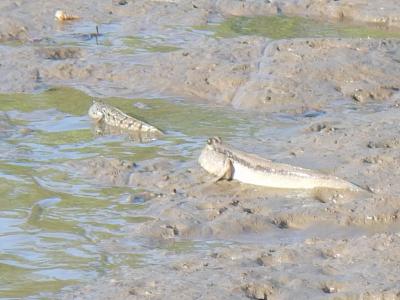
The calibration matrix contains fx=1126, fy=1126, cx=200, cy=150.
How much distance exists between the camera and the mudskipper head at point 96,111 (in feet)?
32.8

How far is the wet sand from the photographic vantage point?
639 cm

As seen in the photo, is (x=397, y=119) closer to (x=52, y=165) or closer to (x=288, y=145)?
(x=288, y=145)

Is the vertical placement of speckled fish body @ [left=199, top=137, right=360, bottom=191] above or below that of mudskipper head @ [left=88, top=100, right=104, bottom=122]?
above

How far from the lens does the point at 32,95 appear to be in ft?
36.0

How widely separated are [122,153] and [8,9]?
514 centimetres

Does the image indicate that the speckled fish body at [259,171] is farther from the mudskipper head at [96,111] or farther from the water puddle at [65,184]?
the mudskipper head at [96,111]

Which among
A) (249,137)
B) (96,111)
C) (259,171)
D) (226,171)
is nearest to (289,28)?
(96,111)

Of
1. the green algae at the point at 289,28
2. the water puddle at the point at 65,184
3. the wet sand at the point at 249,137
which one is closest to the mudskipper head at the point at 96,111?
the water puddle at the point at 65,184

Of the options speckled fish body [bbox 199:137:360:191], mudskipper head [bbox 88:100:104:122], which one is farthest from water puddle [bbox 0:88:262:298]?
speckled fish body [bbox 199:137:360:191]

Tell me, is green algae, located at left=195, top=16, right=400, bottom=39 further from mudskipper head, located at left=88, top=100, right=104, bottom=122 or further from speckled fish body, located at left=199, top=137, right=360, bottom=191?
speckled fish body, located at left=199, top=137, right=360, bottom=191

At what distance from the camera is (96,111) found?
10.1 m

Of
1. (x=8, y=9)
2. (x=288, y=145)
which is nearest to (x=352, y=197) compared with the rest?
(x=288, y=145)

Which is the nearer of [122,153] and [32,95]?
[122,153]

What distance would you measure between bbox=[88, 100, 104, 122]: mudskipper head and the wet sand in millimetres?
852
